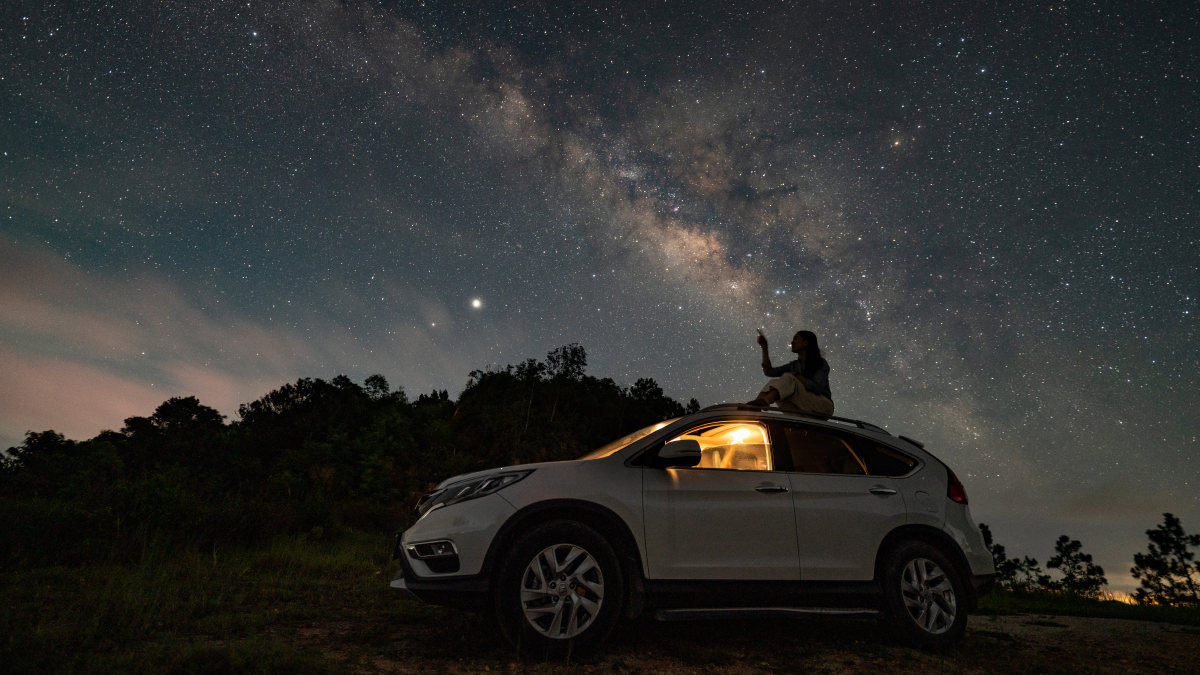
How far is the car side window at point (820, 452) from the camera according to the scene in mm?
5020

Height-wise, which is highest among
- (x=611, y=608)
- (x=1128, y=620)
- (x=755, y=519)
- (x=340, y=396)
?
(x=340, y=396)

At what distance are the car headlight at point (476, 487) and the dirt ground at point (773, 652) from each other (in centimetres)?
100

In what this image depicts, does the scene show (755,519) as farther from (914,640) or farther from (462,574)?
(462,574)

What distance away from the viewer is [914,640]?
188 inches

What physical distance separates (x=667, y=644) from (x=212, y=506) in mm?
8589

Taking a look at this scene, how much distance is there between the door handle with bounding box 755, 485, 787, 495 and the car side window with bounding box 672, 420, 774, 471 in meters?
0.27

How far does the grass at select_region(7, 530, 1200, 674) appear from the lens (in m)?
3.67

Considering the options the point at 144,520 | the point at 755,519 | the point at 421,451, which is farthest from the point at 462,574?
the point at 421,451

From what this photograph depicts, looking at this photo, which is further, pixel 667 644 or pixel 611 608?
pixel 667 644

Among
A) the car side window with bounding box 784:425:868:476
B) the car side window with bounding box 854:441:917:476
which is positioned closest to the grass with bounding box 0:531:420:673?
the car side window with bounding box 784:425:868:476

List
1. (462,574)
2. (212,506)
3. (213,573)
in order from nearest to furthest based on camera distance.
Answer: (462,574) < (213,573) < (212,506)

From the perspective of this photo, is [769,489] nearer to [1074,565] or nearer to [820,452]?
[820,452]

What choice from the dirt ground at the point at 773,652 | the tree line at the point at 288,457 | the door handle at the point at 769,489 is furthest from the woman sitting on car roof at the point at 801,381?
the tree line at the point at 288,457

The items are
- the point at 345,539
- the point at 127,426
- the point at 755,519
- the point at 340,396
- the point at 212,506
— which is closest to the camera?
the point at 755,519
